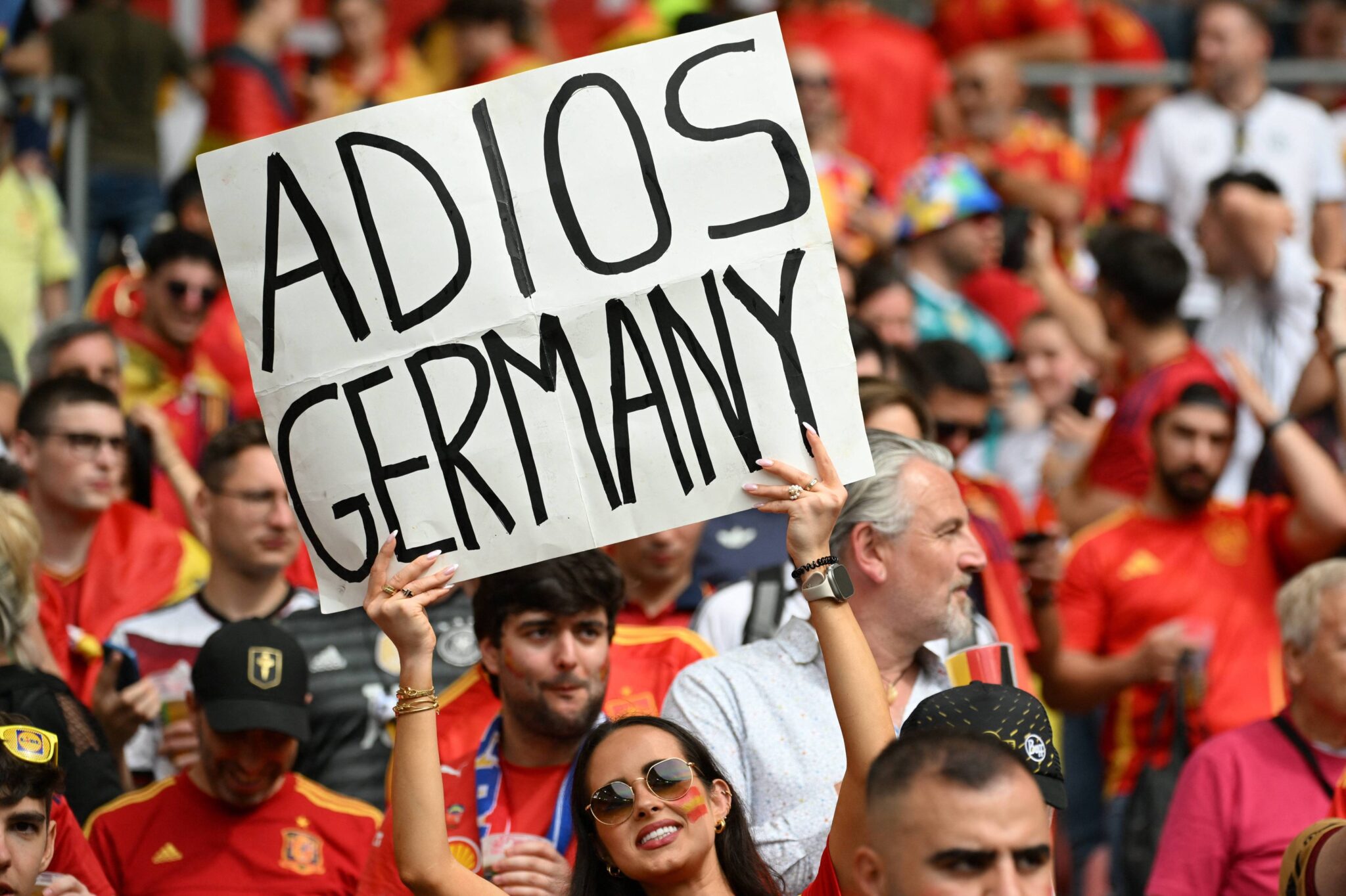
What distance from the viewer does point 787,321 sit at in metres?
4.01

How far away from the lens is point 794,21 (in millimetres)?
12078

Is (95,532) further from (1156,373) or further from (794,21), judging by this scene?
(794,21)

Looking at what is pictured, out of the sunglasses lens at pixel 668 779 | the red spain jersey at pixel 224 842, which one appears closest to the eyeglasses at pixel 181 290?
the red spain jersey at pixel 224 842

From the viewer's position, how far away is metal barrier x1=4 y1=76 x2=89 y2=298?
33.8 feet

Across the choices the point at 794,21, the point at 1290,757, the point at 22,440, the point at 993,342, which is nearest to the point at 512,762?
the point at 1290,757

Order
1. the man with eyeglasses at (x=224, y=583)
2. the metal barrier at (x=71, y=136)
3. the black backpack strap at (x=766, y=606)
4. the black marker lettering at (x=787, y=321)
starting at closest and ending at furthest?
the black marker lettering at (x=787, y=321)
the black backpack strap at (x=766, y=606)
the man with eyeglasses at (x=224, y=583)
the metal barrier at (x=71, y=136)

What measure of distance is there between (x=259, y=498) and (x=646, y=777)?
8.69ft

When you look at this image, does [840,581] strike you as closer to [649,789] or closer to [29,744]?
[649,789]

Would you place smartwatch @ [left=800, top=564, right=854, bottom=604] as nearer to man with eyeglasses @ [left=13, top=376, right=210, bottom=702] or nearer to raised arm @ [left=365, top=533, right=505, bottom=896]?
raised arm @ [left=365, top=533, right=505, bottom=896]

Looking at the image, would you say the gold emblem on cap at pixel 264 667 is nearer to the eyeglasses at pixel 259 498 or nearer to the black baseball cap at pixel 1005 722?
the eyeglasses at pixel 259 498

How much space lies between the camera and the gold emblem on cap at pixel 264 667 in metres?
5.00

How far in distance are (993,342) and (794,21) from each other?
11.6ft

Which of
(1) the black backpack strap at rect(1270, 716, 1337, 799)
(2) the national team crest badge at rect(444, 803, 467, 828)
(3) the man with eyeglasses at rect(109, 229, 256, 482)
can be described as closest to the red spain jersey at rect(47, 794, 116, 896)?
(2) the national team crest badge at rect(444, 803, 467, 828)

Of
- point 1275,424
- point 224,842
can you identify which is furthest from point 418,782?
point 1275,424
